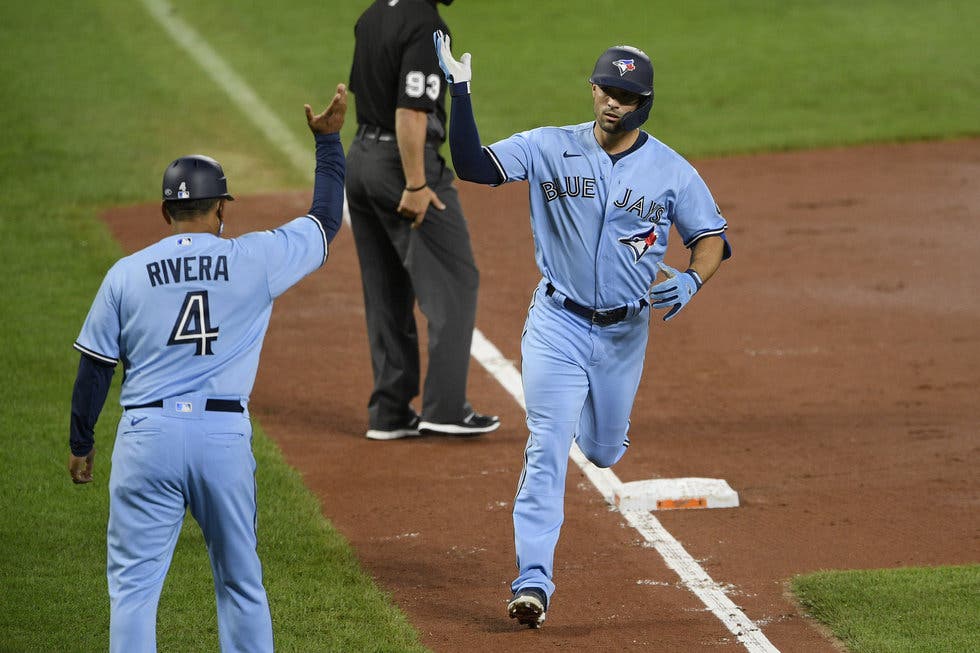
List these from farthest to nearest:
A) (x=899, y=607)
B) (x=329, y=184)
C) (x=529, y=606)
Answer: (x=899, y=607), (x=529, y=606), (x=329, y=184)

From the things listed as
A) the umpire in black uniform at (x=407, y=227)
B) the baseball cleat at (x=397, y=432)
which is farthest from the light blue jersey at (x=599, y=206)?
the baseball cleat at (x=397, y=432)

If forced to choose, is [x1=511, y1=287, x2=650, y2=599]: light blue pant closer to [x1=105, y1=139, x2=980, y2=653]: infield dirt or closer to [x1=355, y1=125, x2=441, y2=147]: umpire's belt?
[x1=105, y1=139, x2=980, y2=653]: infield dirt

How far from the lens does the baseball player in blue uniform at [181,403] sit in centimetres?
477

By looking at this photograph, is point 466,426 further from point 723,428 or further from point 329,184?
point 329,184

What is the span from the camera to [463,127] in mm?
5789

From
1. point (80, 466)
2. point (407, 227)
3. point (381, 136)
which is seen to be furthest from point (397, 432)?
point (80, 466)

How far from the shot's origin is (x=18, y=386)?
28.3 feet

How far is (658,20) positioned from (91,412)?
15023mm

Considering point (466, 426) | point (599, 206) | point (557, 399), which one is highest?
point (599, 206)

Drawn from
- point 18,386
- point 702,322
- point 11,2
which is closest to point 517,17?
point 11,2

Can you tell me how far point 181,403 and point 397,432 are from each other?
3404 mm

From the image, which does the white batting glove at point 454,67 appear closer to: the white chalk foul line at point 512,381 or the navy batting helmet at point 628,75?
the navy batting helmet at point 628,75

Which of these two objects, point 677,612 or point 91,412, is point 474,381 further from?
point 91,412

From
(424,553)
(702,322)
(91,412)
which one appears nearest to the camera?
(91,412)
